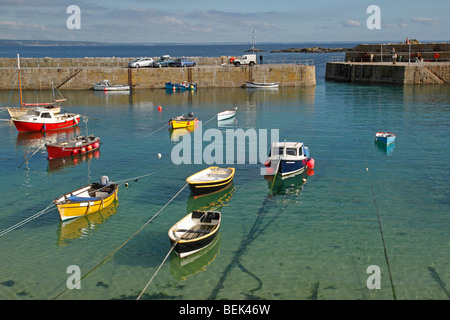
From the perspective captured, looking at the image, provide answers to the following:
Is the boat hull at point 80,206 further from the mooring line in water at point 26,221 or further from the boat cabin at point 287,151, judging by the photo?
the boat cabin at point 287,151

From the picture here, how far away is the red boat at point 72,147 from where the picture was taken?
30086mm

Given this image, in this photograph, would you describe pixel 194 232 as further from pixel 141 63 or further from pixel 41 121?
pixel 141 63

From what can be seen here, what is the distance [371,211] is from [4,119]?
36.7 m

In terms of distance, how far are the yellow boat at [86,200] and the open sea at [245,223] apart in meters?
0.37

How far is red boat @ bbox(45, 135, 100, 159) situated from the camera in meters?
30.1

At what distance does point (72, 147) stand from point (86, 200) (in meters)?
11.1

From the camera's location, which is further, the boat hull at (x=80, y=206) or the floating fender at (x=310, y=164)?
the floating fender at (x=310, y=164)

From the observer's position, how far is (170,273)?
1597 cm

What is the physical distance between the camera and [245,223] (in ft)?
65.4

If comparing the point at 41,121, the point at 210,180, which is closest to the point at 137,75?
the point at 41,121

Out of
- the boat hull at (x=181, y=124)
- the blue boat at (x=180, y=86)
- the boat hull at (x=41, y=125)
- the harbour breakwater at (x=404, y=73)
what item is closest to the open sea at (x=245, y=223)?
the boat hull at (x=41, y=125)

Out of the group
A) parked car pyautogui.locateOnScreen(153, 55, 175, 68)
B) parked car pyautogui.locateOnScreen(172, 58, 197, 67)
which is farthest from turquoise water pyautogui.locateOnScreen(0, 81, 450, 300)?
parked car pyautogui.locateOnScreen(153, 55, 175, 68)
